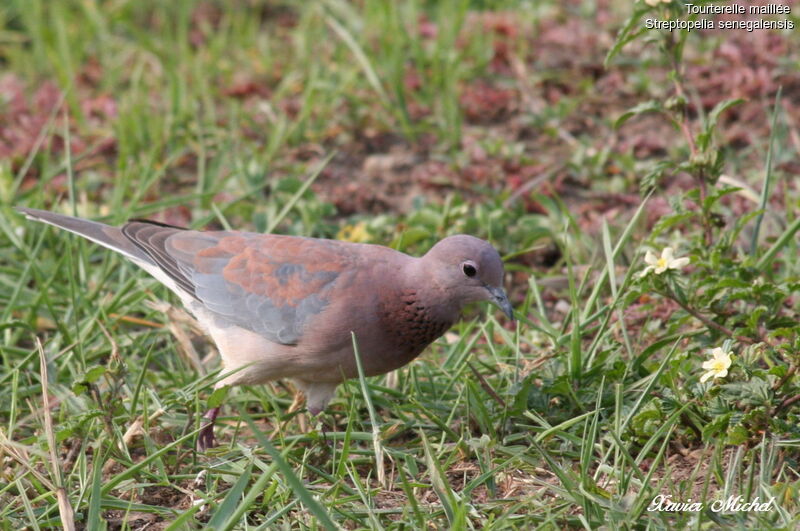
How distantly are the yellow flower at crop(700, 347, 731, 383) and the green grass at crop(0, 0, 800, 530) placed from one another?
0.06m

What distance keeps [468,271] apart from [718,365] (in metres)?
1.06

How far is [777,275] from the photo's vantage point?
4.76 m

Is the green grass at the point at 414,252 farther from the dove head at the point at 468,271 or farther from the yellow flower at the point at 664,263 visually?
the dove head at the point at 468,271

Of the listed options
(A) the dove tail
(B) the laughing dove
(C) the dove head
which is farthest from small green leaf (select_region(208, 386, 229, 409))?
(A) the dove tail

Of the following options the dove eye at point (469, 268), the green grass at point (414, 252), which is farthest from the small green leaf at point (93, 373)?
the dove eye at point (469, 268)

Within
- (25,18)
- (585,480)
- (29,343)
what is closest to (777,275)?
(585,480)

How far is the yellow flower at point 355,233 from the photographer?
5402 millimetres

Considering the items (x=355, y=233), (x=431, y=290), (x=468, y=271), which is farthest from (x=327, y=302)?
(x=355, y=233)

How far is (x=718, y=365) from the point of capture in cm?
344

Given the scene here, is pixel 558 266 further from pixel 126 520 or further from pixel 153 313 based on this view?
pixel 126 520

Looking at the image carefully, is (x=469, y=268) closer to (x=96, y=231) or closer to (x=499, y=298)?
(x=499, y=298)

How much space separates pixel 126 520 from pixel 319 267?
129 centimetres

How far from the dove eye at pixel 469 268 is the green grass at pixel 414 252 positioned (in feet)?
1.51

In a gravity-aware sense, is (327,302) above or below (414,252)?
above
